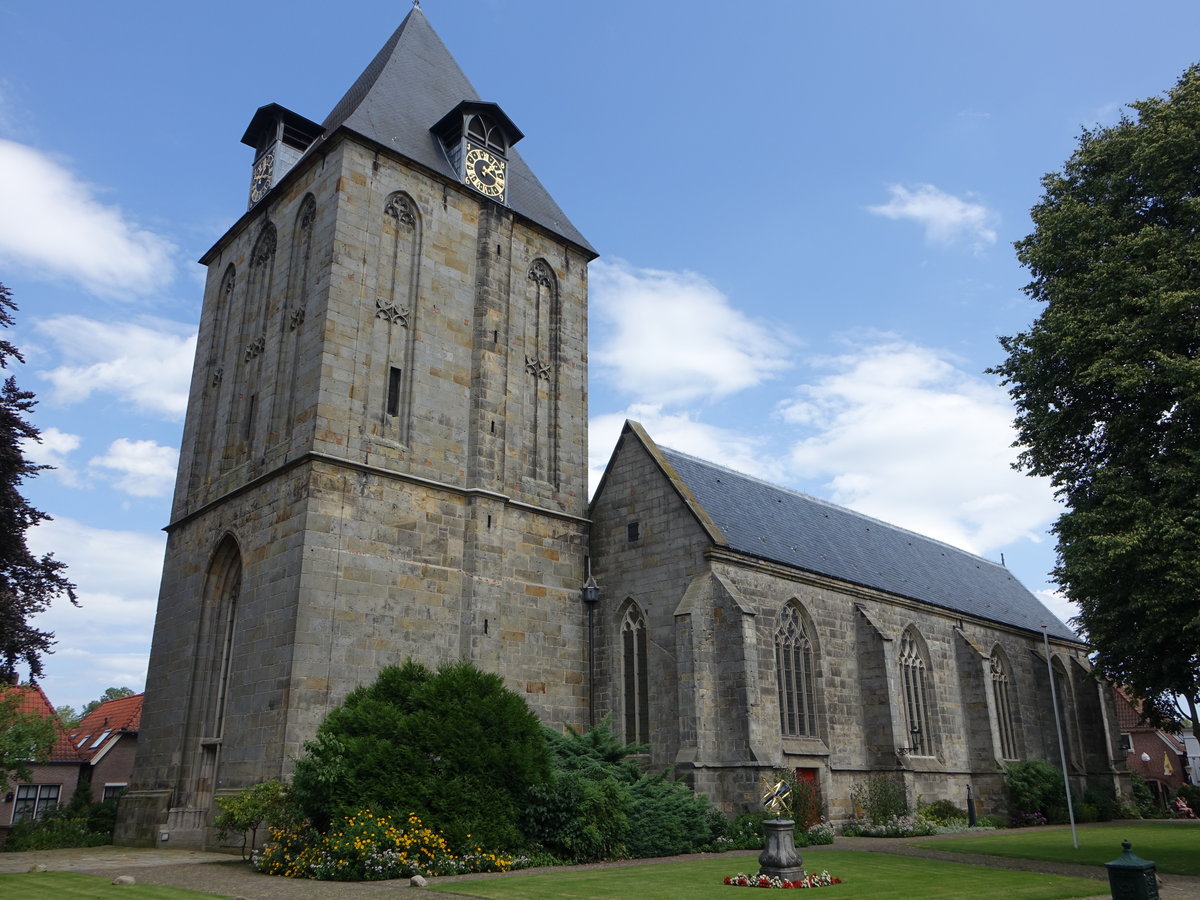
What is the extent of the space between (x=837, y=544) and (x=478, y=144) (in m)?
17.9

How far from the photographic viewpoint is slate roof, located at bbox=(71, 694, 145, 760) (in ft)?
117

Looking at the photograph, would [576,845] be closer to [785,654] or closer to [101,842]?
[785,654]

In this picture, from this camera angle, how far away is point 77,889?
1371cm

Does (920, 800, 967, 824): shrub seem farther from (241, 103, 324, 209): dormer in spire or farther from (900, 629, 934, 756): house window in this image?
(241, 103, 324, 209): dormer in spire

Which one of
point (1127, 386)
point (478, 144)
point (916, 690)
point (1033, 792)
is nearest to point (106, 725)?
point (478, 144)

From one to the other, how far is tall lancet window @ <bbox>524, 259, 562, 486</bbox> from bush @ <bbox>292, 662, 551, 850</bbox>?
9.17 metres

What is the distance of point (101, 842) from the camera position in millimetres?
24016

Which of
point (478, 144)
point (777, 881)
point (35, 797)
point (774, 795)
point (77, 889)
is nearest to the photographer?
point (77, 889)

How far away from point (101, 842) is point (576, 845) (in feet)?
47.7

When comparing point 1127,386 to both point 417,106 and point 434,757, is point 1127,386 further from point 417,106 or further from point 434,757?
point 417,106

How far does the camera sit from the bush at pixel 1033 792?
30094 mm

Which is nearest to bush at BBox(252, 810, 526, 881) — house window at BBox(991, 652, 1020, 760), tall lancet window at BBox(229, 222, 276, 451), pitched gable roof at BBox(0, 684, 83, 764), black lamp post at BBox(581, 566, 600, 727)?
black lamp post at BBox(581, 566, 600, 727)

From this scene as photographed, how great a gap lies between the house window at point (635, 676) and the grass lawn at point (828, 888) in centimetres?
640

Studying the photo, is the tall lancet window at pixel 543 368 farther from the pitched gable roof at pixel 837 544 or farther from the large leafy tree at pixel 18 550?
the large leafy tree at pixel 18 550
